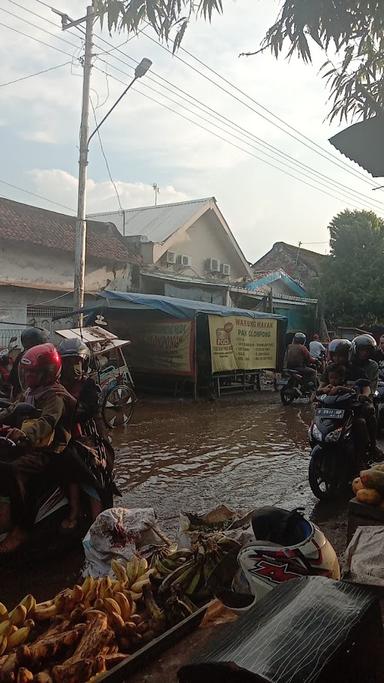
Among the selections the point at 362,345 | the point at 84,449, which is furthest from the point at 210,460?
the point at 84,449

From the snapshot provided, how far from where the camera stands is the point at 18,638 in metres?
2.34

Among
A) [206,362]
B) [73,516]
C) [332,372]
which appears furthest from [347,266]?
[73,516]

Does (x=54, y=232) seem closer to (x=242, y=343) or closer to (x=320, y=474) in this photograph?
(x=242, y=343)

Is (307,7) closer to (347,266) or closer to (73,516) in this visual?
(73,516)

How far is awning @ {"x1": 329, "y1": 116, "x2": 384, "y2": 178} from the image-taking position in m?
3.37

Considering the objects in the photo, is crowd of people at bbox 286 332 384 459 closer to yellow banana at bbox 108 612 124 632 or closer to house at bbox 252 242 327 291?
yellow banana at bbox 108 612 124 632

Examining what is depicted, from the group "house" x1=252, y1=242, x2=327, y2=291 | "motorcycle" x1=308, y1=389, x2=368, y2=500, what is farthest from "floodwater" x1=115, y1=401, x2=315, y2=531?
"house" x1=252, y1=242, x2=327, y2=291

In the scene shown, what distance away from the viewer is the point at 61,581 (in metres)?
3.76

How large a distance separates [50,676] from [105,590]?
2.01ft

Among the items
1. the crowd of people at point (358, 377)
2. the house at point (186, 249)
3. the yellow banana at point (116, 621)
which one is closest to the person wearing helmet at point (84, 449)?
the yellow banana at point (116, 621)

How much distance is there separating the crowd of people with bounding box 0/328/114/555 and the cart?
17.9 feet

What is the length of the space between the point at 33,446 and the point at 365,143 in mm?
3090

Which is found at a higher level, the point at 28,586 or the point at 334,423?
the point at 334,423

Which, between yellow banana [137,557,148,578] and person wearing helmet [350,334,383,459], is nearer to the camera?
yellow banana [137,557,148,578]
